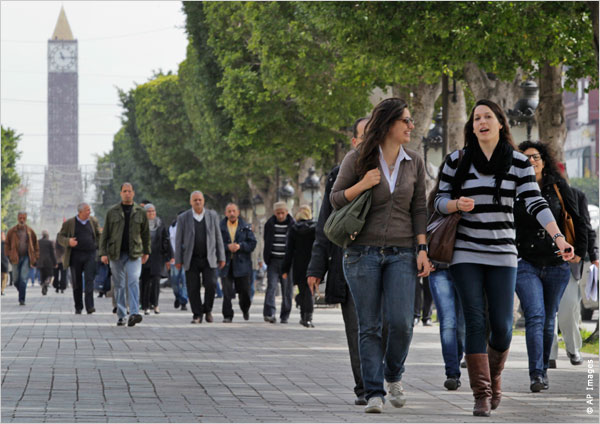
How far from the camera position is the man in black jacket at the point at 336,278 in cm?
845

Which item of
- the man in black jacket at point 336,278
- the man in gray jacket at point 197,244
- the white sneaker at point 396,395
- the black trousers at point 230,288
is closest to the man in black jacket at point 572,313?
the man in black jacket at point 336,278

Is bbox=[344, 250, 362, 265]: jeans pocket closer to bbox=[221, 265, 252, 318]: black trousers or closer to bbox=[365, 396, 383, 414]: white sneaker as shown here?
bbox=[365, 396, 383, 414]: white sneaker

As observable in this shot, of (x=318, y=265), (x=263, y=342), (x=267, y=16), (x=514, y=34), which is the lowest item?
(x=263, y=342)

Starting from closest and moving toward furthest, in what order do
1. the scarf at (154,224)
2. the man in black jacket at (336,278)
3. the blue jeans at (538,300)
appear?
the man in black jacket at (336,278)
the blue jeans at (538,300)
the scarf at (154,224)

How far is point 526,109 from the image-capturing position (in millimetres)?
19688

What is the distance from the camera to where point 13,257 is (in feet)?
88.9

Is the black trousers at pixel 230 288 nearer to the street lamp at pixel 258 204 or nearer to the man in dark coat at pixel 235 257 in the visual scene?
the man in dark coat at pixel 235 257

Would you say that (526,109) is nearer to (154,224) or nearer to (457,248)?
(154,224)

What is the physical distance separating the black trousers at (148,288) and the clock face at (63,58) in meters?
171

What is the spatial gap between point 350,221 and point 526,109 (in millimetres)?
12351

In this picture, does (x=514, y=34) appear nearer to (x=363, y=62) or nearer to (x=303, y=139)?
(x=363, y=62)

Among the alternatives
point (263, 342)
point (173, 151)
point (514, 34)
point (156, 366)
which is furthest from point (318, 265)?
point (173, 151)

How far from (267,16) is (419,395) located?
79.1 feet

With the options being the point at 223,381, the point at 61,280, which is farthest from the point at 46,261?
the point at 223,381
